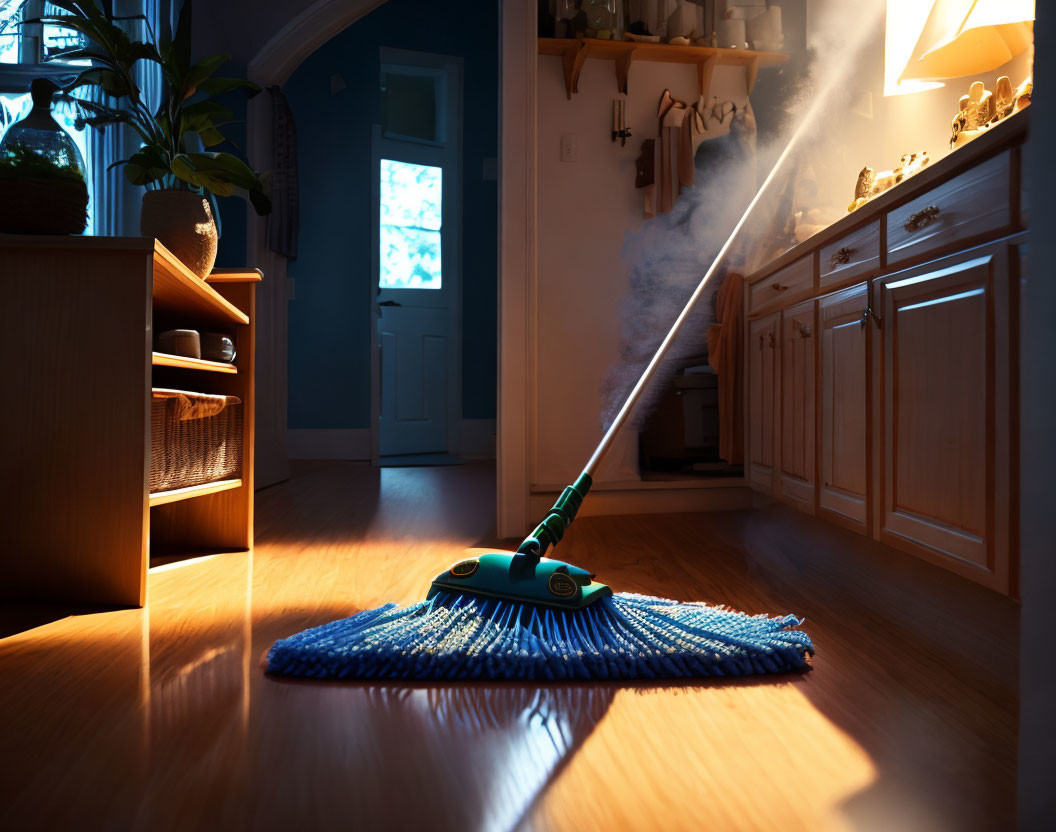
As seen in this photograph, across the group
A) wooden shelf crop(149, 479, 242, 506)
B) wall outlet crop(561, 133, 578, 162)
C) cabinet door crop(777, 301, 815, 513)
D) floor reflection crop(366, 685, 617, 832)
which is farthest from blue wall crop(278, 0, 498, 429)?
floor reflection crop(366, 685, 617, 832)

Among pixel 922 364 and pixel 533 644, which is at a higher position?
pixel 922 364

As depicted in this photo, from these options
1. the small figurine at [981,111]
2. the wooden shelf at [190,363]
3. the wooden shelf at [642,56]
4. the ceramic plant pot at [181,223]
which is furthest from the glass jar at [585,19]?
the wooden shelf at [190,363]

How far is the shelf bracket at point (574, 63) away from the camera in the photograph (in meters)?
2.47

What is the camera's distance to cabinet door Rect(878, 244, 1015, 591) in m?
1.12

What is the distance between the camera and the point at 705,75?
8.41 feet

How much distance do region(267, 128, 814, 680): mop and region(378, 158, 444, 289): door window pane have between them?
4149 millimetres

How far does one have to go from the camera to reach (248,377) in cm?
200

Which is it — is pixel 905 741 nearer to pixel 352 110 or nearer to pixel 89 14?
pixel 89 14

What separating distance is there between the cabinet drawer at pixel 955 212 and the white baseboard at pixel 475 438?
397 cm

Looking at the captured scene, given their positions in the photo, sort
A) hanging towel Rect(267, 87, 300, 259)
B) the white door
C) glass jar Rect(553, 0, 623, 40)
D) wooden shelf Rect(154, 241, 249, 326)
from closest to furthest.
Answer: wooden shelf Rect(154, 241, 249, 326) → glass jar Rect(553, 0, 623, 40) → hanging towel Rect(267, 87, 300, 259) → the white door

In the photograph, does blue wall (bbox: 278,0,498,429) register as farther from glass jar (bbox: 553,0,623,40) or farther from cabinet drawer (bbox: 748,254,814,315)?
cabinet drawer (bbox: 748,254,814,315)

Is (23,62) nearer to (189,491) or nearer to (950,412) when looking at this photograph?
(189,491)

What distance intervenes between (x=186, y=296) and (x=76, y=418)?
0.44m

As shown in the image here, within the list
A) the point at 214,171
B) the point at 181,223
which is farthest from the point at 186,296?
the point at 214,171
